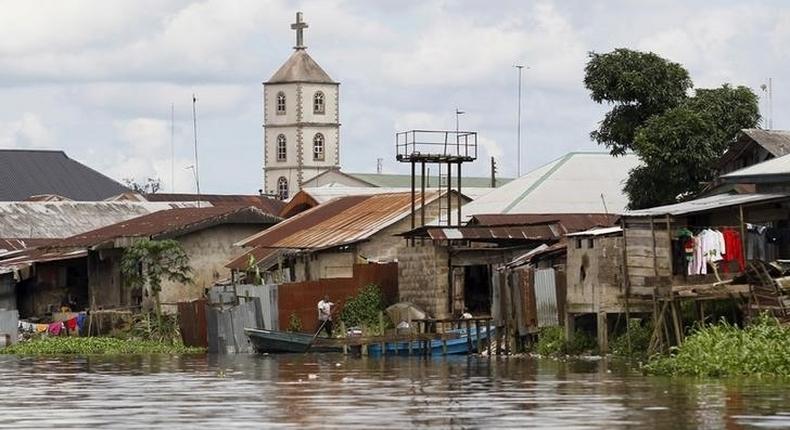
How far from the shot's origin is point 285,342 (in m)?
43.1

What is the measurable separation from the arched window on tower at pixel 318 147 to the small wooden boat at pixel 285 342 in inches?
3649

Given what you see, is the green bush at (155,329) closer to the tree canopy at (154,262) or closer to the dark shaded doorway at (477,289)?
the tree canopy at (154,262)

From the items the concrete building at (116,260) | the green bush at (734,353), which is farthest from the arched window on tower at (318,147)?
→ the green bush at (734,353)

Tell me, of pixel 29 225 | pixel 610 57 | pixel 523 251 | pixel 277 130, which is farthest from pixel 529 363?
pixel 277 130

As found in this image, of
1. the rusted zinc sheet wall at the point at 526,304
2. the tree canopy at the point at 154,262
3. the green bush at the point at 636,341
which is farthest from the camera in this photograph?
the tree canopy at the point at 154,262

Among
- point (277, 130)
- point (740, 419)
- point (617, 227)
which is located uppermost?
point (277, 130)

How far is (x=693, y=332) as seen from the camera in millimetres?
32219

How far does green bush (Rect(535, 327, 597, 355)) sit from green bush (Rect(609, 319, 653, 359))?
1102 mm

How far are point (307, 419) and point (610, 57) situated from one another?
2683 centimetres

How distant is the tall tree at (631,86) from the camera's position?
46875 mm

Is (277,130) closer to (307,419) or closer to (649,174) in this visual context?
(649,174)

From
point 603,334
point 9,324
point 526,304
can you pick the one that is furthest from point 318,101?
point 603,334

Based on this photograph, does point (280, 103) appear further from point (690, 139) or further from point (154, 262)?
point (690, 139)

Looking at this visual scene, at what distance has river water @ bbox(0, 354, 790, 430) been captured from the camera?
69.7 feet
